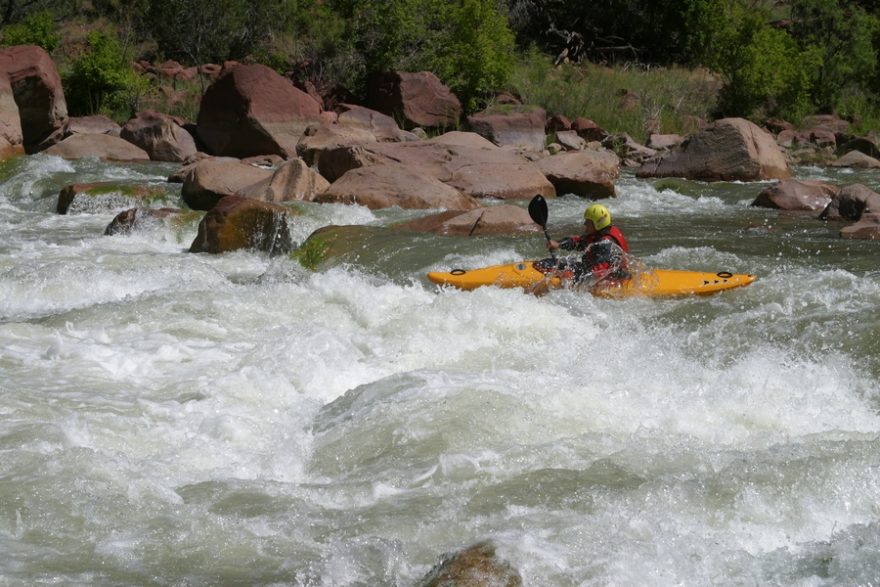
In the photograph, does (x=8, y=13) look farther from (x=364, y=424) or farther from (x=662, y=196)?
(x=364, y=424)

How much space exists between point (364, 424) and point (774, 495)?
6.27 ft

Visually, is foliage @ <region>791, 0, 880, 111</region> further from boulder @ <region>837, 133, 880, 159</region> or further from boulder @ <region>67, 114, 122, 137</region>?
boulder @ <region>67, 114, 122, 137</region>

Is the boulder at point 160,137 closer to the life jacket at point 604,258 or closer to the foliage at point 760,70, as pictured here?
the life jacket at point 604,258

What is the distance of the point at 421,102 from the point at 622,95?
4943 mm

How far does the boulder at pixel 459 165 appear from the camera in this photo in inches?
504

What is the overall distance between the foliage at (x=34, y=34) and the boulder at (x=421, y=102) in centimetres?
817

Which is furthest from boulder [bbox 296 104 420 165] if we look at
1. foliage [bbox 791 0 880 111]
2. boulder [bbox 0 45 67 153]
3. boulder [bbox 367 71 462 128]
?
foliage [bbox 791 0 880 111]

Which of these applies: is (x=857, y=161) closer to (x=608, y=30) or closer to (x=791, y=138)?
(x=791, y=138)

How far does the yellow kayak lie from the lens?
24.4ft

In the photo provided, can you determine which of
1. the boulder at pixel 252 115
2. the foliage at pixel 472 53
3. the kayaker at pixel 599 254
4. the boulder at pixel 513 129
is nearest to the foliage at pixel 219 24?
the foliage at pixel 472 53

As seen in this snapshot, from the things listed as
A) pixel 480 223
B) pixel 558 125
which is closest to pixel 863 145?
pixel 558 125

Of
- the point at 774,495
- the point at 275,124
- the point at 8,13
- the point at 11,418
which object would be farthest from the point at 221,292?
the point at 8,13

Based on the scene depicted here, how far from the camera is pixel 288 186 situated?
11.3 m

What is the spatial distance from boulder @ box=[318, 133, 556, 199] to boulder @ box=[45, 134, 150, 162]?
4.47m
